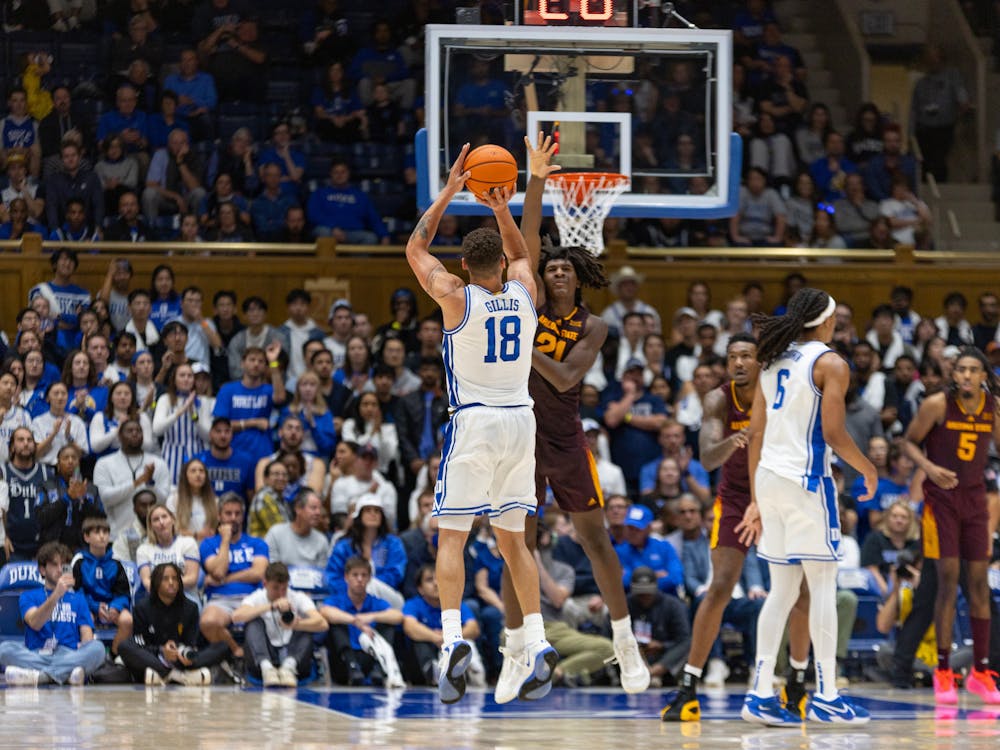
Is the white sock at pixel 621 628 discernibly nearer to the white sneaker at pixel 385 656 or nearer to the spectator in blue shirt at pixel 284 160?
the white sneaker at pixel 385 656

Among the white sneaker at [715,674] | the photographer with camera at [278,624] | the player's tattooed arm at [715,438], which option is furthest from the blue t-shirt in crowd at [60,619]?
the player's tattooed arm at [715,438]

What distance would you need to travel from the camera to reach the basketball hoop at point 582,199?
1069 centimetres

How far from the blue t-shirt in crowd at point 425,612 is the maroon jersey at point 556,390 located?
419cm

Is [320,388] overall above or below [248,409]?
above

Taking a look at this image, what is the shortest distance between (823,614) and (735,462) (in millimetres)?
1149

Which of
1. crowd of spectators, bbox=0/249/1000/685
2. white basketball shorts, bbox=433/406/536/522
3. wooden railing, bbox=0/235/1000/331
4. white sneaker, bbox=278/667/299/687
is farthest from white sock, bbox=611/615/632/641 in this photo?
wooden railing, bbox=0/235/1000/331

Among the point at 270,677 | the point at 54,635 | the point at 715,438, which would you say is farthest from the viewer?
the point at 54,635

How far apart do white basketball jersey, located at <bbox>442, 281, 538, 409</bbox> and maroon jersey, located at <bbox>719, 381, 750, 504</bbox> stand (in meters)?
2.00

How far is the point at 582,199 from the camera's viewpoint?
10867 millimetres

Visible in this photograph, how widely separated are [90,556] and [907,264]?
9.80 m

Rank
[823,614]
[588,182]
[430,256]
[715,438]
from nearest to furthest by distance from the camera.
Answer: [430,256] → [823,614] → [715,438] → [588,182]

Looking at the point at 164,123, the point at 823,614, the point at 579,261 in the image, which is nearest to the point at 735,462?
the point at 823,614

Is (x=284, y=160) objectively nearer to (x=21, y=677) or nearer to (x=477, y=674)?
(x=477, y=674)

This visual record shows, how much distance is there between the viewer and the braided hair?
9.42 metres
